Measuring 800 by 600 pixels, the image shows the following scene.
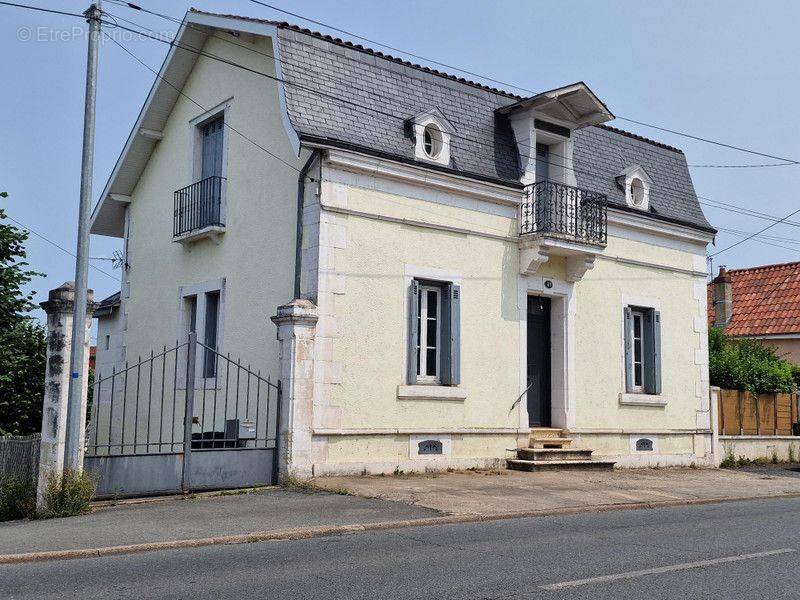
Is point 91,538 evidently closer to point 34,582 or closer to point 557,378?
point 34,582

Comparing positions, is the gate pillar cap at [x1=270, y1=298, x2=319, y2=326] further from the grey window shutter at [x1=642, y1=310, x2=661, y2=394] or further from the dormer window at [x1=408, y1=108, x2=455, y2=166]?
the grey window shutter at [x1=642, y1=310, x2=661, y2=394]

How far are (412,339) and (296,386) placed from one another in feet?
8.30

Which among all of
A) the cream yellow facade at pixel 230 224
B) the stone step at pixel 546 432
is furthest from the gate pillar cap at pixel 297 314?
the stone step at pixel 546 432

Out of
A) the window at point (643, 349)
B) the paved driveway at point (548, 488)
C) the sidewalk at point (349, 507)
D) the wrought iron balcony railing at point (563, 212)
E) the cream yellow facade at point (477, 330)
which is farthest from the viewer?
the window at point (643, 349)

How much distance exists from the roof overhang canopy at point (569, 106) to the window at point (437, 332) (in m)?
3.90

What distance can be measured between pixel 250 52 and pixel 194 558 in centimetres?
1077

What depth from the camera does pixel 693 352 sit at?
768 inches

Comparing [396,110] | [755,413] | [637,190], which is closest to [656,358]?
[637,190]

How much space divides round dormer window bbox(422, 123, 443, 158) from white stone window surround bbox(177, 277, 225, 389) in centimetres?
446

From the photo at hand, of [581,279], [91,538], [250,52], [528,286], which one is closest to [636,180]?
[581,279]

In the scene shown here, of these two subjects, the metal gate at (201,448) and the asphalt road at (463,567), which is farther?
the metal gate at (201,448)

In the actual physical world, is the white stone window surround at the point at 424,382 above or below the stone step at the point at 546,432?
above

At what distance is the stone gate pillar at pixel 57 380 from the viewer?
10688mm

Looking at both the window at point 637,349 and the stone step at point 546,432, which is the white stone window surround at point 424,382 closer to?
the stone step at point 546,432
